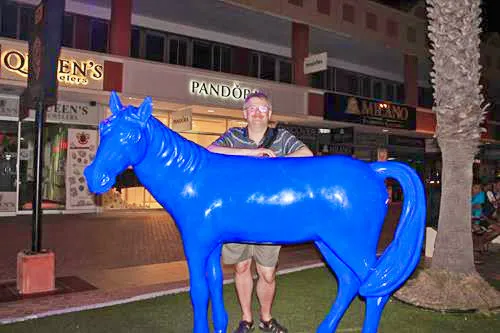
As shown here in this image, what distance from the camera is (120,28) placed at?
12109mm

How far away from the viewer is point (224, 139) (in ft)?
10.8

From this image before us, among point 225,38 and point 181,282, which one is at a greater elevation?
point 225,38

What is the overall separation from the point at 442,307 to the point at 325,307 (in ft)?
3.79

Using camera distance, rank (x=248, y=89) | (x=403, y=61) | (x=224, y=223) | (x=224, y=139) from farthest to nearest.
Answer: (x=403, y=61)
(x=248, y=89)
(x=224, y=139)
(x=224, y=223)

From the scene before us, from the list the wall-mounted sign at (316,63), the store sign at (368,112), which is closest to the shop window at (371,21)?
the store sign at (368,112)

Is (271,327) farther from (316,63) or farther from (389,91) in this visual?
(389,91)

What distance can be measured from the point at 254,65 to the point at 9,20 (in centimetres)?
818

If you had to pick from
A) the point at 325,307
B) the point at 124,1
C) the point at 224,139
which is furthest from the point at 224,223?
the point at 124,1

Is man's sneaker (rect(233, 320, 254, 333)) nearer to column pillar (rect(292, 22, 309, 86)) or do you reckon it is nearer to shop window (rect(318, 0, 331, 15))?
column pillar (rect(292, 22, 309, 86))

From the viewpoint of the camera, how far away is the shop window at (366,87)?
20.3m

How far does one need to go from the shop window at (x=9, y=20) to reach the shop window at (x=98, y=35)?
6.74ft

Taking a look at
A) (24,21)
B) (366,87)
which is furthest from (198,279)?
(366,87)

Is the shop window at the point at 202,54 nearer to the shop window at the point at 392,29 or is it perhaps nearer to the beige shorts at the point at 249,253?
the shop window at the point at 392,29

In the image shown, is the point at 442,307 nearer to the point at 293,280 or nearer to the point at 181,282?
the point at 293,280
